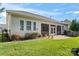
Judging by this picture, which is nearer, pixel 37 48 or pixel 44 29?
pixel 37 48

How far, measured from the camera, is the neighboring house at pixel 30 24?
53.4ft

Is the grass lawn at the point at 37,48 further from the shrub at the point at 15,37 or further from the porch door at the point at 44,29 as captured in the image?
the porch door at the point at 44,29

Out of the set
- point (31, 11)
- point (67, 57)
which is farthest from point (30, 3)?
point (67, 57)

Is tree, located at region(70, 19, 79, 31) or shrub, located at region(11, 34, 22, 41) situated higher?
tree, located at region(70, 19, 79, 31)

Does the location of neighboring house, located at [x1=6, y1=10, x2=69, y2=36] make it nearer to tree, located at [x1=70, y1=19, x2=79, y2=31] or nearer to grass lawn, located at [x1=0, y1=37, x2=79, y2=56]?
tree, located at [x1=70, y1=19, x2=79, y2=31]

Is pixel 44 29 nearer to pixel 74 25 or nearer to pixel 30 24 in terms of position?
pixel 30 24

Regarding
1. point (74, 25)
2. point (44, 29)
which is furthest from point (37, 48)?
point (74, 25)

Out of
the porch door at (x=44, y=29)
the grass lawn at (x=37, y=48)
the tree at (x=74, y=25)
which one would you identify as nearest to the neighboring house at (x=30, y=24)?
the porch door at (x=44, y=29)

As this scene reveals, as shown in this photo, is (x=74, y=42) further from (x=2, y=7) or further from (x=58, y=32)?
(x=2, y=7)

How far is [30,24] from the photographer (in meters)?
16.4

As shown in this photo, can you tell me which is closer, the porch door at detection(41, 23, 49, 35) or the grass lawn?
the grass lawn

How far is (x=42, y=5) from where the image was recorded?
53.2ft

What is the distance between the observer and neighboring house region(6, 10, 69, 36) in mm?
16266

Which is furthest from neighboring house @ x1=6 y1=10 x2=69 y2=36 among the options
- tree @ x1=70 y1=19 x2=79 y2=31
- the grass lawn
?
the grass lawn
